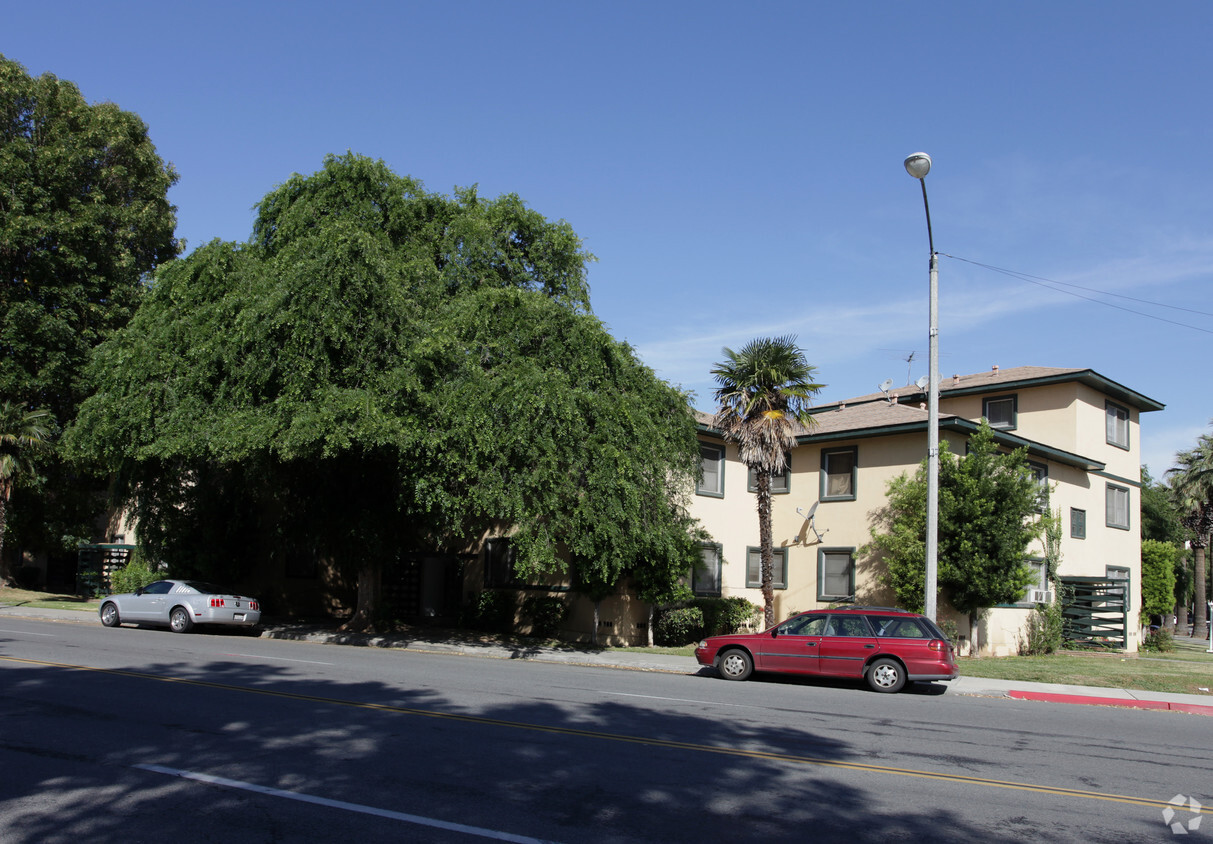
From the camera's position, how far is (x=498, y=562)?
27.2m

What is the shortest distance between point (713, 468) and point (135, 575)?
20193 millimetres

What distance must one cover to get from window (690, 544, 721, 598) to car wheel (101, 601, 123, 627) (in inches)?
603

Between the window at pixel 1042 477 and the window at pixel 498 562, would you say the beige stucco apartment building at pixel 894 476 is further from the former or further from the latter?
the window at pixel 498 562

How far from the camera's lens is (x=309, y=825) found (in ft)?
20.2

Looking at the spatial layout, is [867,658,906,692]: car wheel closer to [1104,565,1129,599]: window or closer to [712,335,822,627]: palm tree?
[712,335,822,627]: palm tree

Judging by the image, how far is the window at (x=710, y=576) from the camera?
26005 millimetres

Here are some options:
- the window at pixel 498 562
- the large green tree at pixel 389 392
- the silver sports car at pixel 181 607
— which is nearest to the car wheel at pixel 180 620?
the silver sports car at pixel 181 607

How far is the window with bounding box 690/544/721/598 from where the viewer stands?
26.0 m

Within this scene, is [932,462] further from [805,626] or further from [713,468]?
[713,468]

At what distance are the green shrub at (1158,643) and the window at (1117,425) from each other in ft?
21.4

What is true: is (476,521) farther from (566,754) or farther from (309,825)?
(309,825)

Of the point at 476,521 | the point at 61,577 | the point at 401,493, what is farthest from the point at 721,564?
the point at 61,577

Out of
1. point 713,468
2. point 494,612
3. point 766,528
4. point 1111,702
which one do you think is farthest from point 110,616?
point 1111,702

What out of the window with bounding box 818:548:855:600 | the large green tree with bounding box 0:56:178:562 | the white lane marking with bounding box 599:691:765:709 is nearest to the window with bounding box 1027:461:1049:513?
the window with bounding box 818:548:855:600
